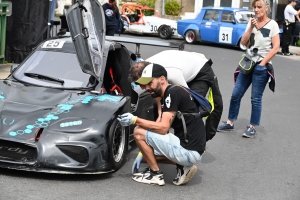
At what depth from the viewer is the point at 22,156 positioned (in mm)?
5605

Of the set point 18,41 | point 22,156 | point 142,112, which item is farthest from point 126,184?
point 18,41

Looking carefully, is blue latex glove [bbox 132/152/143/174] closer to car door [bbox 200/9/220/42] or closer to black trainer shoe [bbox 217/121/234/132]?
black trainer shoe [bbox 217/121/234/132]

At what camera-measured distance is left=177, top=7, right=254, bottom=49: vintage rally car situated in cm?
1942

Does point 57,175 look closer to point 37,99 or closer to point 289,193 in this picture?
point 37,99

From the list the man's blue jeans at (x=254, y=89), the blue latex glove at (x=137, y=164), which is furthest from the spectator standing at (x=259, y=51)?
the blue latex glove at (x=137, y=164)

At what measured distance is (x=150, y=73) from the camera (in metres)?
5.62

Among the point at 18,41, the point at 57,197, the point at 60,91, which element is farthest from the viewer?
the point at 18,41

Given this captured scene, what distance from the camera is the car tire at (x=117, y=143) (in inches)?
233

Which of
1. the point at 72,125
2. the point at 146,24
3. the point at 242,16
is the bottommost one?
the point at 72,125

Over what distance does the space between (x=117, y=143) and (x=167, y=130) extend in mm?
828

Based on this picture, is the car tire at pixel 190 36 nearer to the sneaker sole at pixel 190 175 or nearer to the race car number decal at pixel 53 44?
the race car number decal at pixel 53 44

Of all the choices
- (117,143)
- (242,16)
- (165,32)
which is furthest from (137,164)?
(165,32)

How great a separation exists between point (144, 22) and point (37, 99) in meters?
16.5

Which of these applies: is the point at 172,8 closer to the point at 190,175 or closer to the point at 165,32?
the point at 165,32
